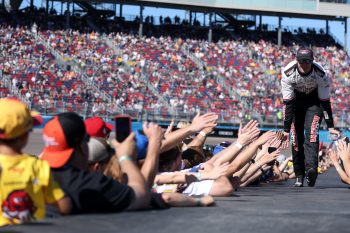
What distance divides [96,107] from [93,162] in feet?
106

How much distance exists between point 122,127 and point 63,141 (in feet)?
1.39

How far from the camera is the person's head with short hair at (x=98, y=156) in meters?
5.36

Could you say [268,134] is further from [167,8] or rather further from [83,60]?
[167,8]

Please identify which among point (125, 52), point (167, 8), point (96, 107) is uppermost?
point (167, 8)

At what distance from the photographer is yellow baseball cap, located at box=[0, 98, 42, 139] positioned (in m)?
4.35

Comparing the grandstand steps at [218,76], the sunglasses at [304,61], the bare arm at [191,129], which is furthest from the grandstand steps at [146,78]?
the bare arm at [191,129]

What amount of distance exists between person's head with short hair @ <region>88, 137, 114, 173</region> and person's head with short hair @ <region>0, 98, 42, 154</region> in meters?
0.92

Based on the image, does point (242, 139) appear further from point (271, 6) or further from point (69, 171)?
point (271, 6)

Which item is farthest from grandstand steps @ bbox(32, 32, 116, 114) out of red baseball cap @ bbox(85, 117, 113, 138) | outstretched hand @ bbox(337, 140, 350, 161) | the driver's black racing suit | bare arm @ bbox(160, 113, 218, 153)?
red baseball cap @ bbox(85, 117, 113, 138)

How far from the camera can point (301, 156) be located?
11.1 m

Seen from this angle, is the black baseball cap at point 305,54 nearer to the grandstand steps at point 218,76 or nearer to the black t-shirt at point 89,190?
the black t-shirt at point 89,190

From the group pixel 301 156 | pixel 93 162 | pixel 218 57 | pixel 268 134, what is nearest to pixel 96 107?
pixel 218 57

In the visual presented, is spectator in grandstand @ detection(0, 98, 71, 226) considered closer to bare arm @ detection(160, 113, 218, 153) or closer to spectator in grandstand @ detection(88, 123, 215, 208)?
spectator in grandstand @ detection(88, 123, 215, 208)

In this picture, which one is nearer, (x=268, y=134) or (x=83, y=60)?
(x=268, y=134)
